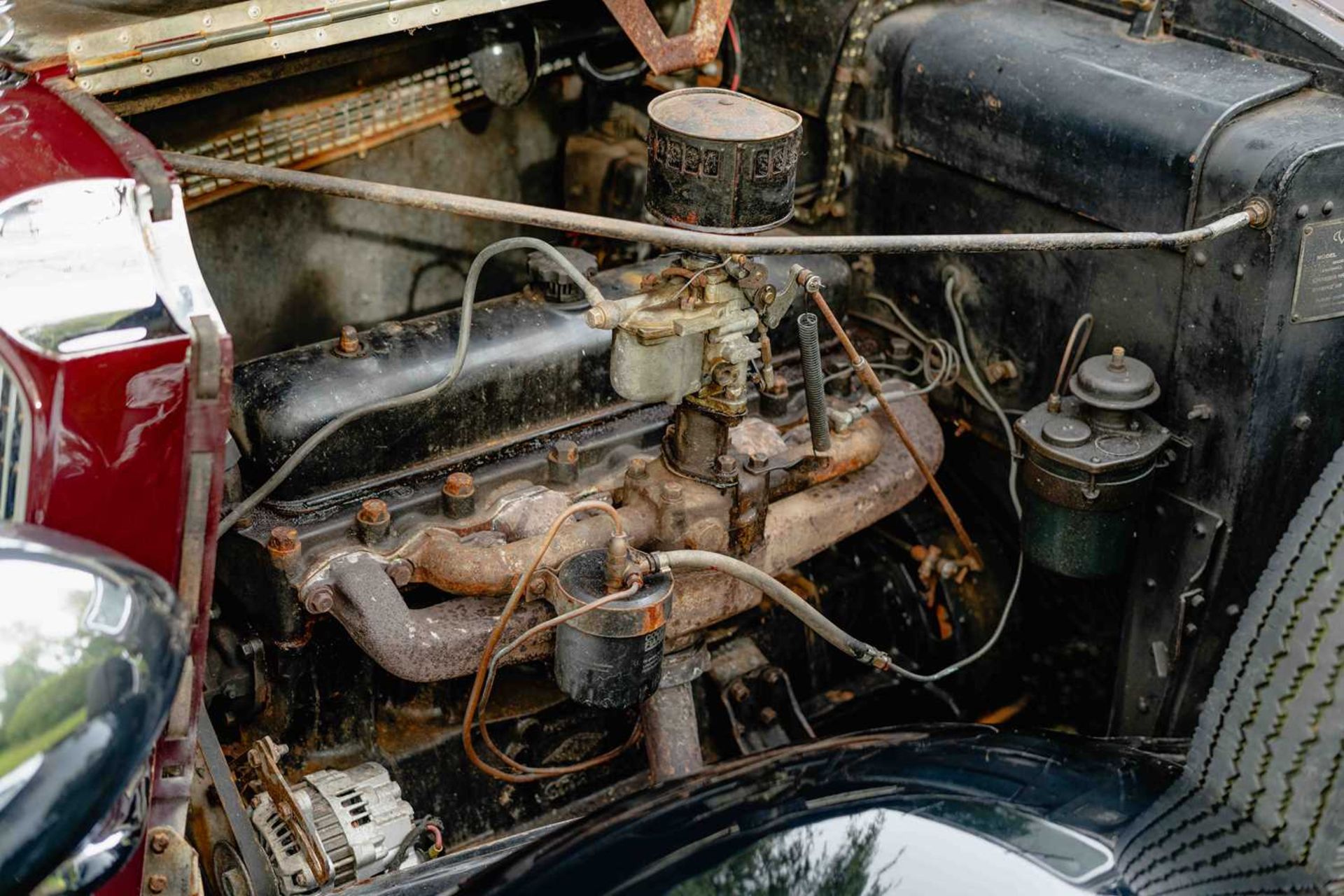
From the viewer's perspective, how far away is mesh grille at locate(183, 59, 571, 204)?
2566 mm

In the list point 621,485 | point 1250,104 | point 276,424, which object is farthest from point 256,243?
point 1250,104

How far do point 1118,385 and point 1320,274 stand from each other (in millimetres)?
331

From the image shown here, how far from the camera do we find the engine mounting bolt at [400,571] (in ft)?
7.19

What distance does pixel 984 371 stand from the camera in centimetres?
274

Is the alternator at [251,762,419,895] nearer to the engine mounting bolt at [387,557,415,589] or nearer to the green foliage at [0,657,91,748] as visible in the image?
the engine mounting bolt at [387,557,415,589]

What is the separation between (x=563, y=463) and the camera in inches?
93.6

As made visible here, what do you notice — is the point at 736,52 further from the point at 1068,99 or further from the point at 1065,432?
the point at 1065,432

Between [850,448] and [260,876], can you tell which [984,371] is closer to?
[850,448]

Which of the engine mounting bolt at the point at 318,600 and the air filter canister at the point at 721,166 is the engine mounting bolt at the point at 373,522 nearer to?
the engine mounting bolt at the point at 318,600

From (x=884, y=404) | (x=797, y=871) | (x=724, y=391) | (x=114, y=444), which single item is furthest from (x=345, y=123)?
(x=797, y=871)

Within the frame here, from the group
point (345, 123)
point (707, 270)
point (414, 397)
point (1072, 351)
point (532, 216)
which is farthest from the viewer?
point (345, 123)

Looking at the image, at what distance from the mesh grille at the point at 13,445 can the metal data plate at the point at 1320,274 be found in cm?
175

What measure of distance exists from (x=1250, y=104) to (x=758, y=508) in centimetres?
97

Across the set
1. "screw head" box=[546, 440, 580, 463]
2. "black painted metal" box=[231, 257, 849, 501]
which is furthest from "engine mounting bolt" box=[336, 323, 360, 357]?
"screw head" box=[546, 440, 580, 463]
